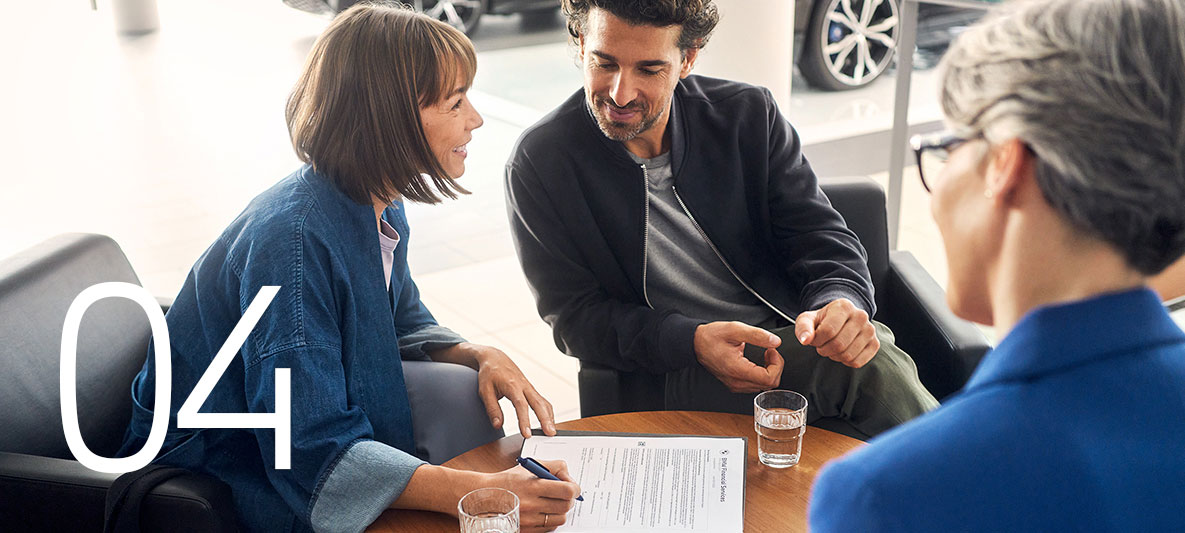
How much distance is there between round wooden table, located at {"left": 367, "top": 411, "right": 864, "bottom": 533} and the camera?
1433 millimetres

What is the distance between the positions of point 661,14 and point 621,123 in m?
0.23

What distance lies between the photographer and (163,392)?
166 cm

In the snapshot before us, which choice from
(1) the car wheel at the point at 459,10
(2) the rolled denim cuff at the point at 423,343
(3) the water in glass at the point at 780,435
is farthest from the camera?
(1) the car wheel at the point at 459,10

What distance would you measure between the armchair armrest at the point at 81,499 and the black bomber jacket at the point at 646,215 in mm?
745

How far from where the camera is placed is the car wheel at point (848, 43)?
573 cm

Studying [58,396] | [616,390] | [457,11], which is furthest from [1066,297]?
[457,11]

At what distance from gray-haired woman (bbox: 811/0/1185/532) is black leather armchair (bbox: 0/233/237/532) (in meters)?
1.14

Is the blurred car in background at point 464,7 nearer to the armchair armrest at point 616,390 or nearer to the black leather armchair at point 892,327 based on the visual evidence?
the black leather armchair at point 892,327

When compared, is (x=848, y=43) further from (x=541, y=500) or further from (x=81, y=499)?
(x=81, y=499)

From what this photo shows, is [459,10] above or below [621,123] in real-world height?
below

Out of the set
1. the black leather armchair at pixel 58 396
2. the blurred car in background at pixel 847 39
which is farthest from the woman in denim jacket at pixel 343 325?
the blurred car in background at pixel 847 39

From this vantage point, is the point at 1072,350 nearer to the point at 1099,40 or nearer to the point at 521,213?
the point at 1099,40

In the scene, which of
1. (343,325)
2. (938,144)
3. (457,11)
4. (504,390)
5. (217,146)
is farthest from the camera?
(457,11)

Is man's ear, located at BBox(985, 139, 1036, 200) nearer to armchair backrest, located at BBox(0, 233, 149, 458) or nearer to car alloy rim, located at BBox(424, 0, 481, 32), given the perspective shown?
armchair backrest, located at BBox(0, 233, 149, 458)
